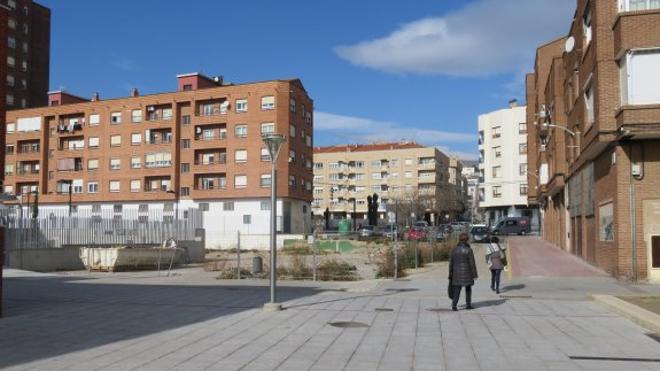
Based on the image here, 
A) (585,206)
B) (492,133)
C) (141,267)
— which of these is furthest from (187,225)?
(492,133)

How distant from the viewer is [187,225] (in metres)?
35.5

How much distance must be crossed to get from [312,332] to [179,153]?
67.1 m

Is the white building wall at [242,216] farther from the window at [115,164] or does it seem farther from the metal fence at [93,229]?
the metal fence at [93,229]

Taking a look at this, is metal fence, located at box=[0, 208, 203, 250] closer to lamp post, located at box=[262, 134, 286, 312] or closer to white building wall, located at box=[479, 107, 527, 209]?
lamp post, located at box=[262, 134, 286, 312]

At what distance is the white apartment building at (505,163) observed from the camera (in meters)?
93.4

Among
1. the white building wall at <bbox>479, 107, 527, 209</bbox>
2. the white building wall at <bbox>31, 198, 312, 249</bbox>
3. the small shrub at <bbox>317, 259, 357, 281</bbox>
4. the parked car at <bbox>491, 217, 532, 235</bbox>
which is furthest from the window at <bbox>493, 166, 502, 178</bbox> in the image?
the small shrub at <bbox>317, 259, 357, 281</bbox>

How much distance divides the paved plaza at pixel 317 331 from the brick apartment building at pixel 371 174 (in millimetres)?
100042

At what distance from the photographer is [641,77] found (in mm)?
19844

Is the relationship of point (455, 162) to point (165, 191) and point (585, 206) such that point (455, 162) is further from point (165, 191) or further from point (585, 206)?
point (585, 206)

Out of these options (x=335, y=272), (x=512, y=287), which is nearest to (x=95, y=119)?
(x=335, y=272)

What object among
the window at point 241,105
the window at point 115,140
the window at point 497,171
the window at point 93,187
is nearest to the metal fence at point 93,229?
the window at point 241,105

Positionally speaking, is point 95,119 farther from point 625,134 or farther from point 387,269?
point 625,134

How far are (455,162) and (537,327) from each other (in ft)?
445

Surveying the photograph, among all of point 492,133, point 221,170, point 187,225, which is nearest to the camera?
point 187,225
